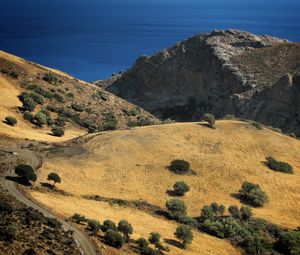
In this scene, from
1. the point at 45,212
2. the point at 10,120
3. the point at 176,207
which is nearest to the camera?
the point at 45,212

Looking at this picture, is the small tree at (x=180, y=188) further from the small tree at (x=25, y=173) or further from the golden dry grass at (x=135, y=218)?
the small tree at (x=25, y=173)

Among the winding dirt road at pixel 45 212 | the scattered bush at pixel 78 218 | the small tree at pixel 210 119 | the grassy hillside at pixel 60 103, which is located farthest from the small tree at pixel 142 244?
the grassy hillside at pixel 60 103

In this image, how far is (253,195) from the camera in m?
38.9

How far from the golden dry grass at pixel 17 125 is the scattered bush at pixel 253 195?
780 inches

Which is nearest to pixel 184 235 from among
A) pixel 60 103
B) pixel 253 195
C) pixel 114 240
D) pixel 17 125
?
pixel 114 240

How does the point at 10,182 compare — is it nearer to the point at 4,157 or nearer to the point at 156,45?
the point at 4,157

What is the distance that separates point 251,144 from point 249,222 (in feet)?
47.7

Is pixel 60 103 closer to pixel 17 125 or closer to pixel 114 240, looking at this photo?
pixel 17 125

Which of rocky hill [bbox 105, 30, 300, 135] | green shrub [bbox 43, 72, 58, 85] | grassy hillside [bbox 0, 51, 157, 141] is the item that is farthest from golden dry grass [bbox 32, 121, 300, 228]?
rocky hill [bbox 105, 30, 300, 135]

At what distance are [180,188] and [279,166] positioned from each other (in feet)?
36.8

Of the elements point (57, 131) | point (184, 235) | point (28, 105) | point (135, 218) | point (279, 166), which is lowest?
point (184, 235)

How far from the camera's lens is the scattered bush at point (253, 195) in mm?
38906

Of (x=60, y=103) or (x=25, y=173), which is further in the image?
(x=60, y=103)

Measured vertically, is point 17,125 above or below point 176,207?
above
